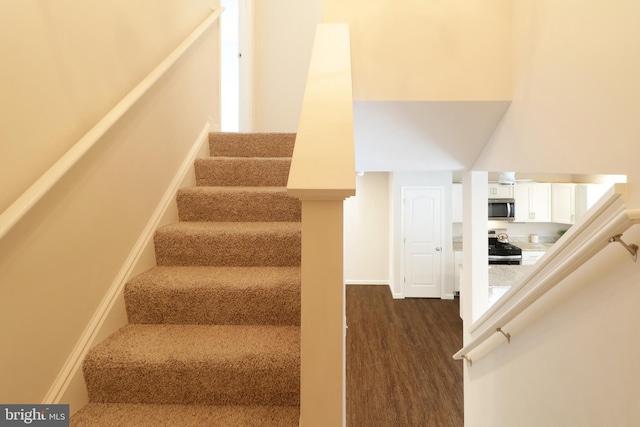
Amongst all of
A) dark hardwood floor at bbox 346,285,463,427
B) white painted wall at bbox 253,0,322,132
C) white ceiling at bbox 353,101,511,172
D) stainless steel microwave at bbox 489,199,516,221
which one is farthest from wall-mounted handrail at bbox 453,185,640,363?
stainless steel microwave at bbox 489,199,516,221

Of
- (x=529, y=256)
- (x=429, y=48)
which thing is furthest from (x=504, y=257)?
(x=429, y=48)

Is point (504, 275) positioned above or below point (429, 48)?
below

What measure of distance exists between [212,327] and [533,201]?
678 cm

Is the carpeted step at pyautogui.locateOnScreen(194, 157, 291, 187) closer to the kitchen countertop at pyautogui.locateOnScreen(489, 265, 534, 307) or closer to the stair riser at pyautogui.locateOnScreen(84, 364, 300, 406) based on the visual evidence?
the stair riser at pyautogui.locateOnScreen(84, 364, 300, 406)

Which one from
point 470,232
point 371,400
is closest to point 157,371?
point 470,232

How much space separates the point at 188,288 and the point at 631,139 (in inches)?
66.2

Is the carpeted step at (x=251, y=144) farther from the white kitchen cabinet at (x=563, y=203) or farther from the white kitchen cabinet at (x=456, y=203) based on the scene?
the white kitchen cabinet at (x=563, y=203)

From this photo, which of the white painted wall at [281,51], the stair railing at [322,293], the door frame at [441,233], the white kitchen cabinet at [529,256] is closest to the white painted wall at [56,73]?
the stair railing at [322,293]

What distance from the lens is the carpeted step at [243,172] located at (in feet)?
7.75

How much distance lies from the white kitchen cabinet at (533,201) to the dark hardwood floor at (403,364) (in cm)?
206

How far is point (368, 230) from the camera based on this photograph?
7.63 metres

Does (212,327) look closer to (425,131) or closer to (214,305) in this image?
(214,305)

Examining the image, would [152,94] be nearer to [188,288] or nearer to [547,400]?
[188,288]

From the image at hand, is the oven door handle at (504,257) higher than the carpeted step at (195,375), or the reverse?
the carpeted step at (195,375)
